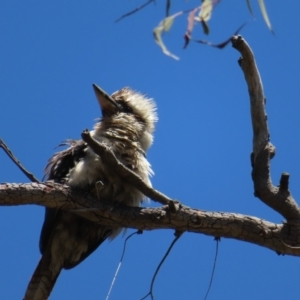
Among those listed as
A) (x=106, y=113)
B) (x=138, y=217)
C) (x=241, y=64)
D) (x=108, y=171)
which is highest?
(x=106, y=113)

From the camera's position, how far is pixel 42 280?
3771 mm

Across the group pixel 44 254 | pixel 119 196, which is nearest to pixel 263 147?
pixel 119 196

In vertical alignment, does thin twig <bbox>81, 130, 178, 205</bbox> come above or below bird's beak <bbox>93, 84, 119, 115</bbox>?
below

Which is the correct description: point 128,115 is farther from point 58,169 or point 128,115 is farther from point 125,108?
point 58,169

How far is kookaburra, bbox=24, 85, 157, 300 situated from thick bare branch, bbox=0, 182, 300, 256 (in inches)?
10.8

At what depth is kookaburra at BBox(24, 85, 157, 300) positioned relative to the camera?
Result: 373 centimetres

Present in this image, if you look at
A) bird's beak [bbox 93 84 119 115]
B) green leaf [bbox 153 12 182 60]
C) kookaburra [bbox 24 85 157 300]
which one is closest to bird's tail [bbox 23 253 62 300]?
kookaburra [bbox 24 85 157 300]

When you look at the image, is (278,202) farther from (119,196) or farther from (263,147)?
(119,196)

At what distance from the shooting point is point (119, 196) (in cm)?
374

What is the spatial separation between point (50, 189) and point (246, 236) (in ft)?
3.54

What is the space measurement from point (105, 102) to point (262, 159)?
70.6 inches

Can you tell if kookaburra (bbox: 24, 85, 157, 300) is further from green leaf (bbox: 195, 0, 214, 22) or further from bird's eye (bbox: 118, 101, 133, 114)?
green leaf (bbox: 195, 0, 214, 22)

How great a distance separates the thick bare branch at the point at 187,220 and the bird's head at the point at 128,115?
872mm

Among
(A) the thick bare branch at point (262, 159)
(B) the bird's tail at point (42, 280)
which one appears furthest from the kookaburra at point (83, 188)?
(A) the thick bare branch at point (262, 159)
